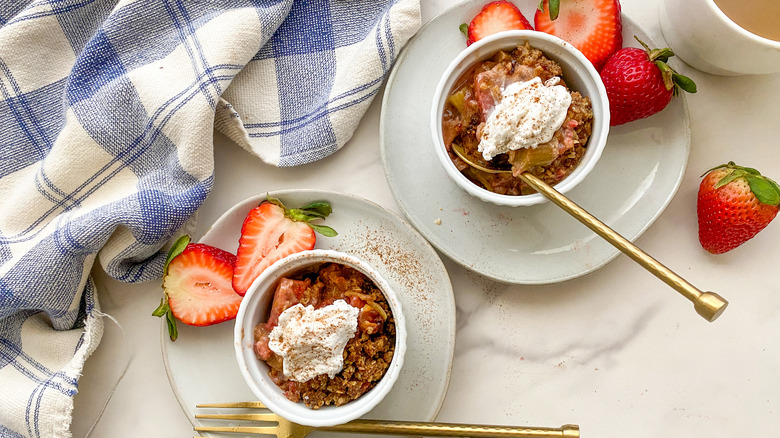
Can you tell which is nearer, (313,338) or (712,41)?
(313,338)

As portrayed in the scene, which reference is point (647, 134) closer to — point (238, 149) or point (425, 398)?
point (425, 398)

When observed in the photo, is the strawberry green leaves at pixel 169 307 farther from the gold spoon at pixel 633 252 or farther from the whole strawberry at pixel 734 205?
the whole strawberry at pixel 734 205

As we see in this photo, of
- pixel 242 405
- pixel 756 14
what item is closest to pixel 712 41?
pixel 756 14

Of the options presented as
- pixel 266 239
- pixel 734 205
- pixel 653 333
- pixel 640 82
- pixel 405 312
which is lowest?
pixel 653 333

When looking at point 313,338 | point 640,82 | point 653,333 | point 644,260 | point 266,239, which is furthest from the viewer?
point 653,333

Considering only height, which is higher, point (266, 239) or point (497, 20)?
point (497, 20)

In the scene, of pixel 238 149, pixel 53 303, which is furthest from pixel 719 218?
pixel 53 303

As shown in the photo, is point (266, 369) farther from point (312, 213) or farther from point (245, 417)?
point (312, 213)

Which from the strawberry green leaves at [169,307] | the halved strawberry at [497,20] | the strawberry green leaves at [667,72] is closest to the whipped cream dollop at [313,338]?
the strawberry green leaves at [169,307]
